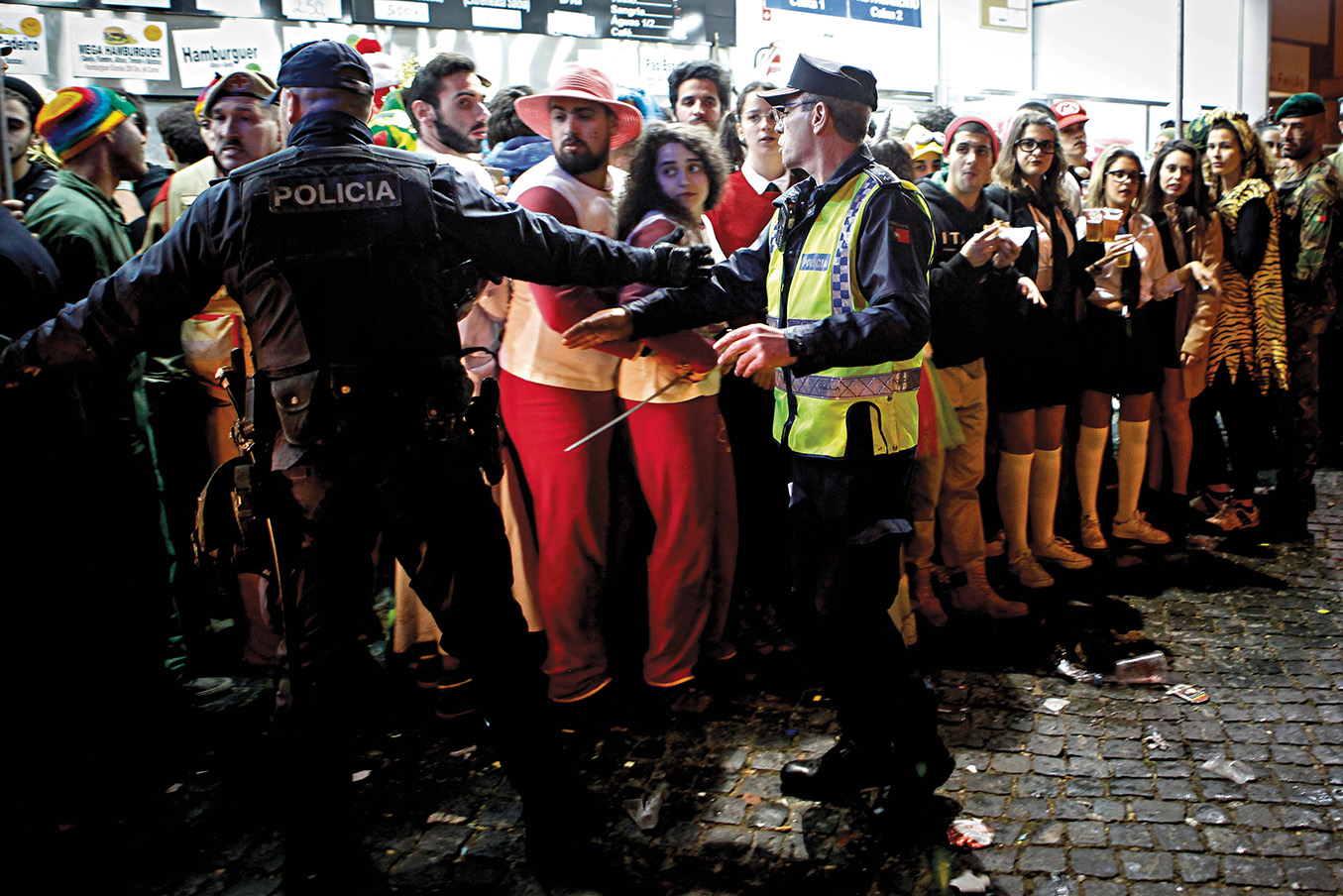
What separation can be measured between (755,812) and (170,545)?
115 inches

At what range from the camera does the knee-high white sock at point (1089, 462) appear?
226 inches

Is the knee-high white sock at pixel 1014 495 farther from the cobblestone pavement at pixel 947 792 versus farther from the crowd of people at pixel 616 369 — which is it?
the cobblestone pavement at pixel 947 792

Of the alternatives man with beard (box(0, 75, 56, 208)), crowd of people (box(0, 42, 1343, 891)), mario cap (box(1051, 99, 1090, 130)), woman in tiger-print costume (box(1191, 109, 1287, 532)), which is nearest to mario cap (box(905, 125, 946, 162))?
crowd of people (box(0, 42, 1343, 891))

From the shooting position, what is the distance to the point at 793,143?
3.03 metres

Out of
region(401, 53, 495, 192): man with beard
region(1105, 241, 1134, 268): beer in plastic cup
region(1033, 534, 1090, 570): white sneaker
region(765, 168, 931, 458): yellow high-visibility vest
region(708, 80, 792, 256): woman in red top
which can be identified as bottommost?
region(1033, 534, 1090, 570): white sneaker

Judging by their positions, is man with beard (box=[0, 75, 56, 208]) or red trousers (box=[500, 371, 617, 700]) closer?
red trousers (box=[500, 371, 617, 700])

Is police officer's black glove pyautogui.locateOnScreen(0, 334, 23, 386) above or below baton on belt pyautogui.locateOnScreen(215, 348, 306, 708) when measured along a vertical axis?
above

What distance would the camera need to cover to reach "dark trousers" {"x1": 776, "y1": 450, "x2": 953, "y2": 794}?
288cm

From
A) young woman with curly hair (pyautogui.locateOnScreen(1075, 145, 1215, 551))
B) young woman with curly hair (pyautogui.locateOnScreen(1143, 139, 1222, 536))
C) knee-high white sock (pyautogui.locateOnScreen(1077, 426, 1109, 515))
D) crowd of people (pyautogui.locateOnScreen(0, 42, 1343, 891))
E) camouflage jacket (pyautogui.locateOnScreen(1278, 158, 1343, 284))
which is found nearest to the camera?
crowd of people (pyautogui.locateOnScreen(0, 42, 1343, 891))

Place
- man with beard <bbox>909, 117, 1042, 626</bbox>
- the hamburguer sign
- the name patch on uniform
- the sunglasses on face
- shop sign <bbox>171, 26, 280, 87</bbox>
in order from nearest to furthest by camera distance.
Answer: the name patch on uniform, man with beard <bbox>909, 117, 1042, 626</bbox>, the sunglasses on face, the hamburguer sign, shop sign <bbox>171, 26, 280, 87</bbox>

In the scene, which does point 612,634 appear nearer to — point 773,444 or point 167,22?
point 773,444

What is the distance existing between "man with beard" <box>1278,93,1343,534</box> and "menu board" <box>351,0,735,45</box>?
4324 mm

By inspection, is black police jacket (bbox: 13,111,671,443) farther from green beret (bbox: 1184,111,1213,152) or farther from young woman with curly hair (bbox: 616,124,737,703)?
green beret (bbox: 1184,111,1213,152)

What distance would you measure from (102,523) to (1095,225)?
485 centimetres
